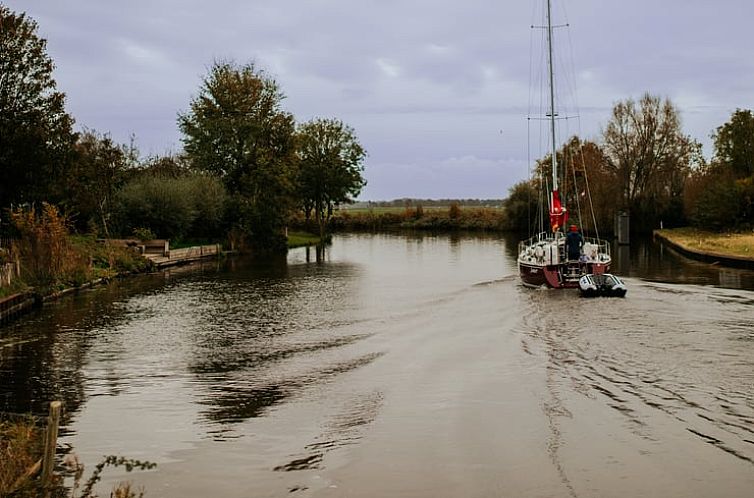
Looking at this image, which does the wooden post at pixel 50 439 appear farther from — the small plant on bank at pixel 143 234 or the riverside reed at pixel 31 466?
the small plant on bank at pixel 143 234

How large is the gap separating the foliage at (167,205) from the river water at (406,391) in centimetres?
1617

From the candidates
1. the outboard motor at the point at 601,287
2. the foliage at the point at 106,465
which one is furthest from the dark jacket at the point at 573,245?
the foliage at the point at 106,465

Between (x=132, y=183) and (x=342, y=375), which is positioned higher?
(x=132, y=183)

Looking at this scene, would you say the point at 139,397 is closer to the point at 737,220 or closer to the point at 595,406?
the point at 595,406

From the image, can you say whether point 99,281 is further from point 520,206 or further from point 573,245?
point 520,206

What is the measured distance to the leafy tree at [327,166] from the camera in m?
68.8

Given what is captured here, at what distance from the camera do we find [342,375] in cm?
1419

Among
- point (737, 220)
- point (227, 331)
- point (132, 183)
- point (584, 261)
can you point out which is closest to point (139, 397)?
point (227, 331)

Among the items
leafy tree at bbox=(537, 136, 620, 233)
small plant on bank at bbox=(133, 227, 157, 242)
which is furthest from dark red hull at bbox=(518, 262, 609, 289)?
leafy tree at bbox=(537, 136, 620, 233)

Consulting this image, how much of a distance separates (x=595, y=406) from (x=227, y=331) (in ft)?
32.9

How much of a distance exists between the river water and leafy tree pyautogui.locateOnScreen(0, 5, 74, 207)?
6.99 m

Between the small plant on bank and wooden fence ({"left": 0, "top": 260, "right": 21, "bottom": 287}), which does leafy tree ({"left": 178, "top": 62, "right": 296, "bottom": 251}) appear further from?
wooden fence ({"left": 0, "top": 260, "right": 21, "bottom": 287})

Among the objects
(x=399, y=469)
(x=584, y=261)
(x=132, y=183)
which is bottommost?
(x=399, y=469)

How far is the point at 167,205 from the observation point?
4156 centimetres
